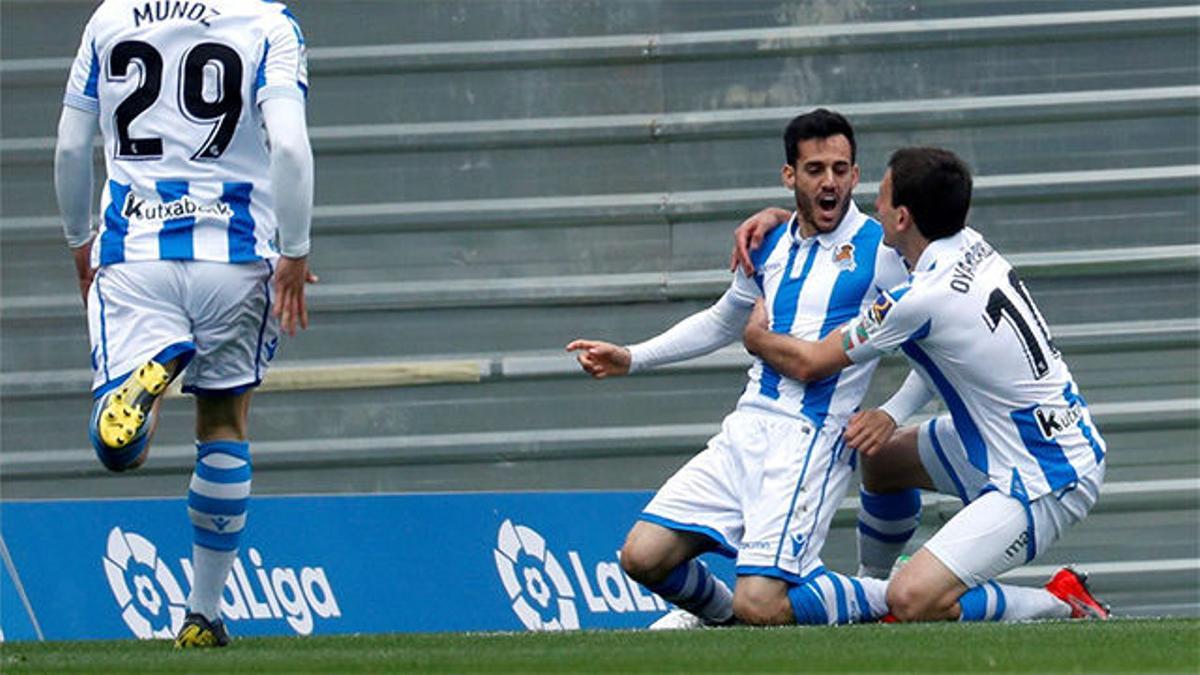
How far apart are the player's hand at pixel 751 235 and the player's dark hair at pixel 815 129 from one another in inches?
8.4

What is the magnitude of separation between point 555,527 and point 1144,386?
2.25 meters

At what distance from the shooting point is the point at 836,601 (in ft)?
24.6

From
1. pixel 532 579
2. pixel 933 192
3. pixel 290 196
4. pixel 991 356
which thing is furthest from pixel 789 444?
pixel 532 579

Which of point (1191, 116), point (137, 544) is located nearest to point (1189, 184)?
point (1191, 116)

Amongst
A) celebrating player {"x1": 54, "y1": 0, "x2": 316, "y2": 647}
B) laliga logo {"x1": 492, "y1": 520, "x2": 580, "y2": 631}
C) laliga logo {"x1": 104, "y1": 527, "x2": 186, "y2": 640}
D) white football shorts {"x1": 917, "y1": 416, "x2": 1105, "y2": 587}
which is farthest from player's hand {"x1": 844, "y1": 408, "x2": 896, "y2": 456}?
laliga logo {"x1": 104, "y1": 527, "x2": 186, "y2": 640}

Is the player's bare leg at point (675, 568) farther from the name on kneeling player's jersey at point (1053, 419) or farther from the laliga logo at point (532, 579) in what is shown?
the laliga logo at point (532, 579)

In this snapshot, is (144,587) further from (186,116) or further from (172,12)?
(172,12)

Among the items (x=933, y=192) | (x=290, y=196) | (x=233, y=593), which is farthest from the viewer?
(x=233, y=593)

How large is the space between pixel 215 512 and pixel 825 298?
6.54 feet

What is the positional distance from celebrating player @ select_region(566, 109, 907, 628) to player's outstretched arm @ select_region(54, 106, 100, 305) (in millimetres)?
1545

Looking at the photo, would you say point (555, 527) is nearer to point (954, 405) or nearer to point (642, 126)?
point (642, 126)

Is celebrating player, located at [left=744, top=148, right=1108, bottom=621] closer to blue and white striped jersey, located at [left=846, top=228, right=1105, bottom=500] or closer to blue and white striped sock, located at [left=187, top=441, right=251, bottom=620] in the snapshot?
blue and white striped jersey, located at [left=846, top=228, right=1105, bottom=500]

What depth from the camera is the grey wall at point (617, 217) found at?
943cm

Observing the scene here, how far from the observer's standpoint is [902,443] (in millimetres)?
7805
